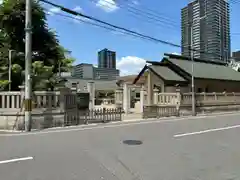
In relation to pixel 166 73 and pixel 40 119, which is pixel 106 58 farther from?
pixel 40 119

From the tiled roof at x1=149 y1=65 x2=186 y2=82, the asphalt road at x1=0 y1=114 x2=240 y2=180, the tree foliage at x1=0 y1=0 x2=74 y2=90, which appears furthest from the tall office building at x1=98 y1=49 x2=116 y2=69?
the asphalt road at x1=0 y1=114 x2=240 y2=180

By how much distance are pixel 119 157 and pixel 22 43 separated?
746 inches

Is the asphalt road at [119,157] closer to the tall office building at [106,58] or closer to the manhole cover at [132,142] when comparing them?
the manhole cover at [132,142]

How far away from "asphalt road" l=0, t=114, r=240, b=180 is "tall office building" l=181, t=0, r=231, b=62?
14329mm

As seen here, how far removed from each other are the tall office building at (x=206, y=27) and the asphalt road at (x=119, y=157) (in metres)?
14.3

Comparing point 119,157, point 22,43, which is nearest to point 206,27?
point 22,43

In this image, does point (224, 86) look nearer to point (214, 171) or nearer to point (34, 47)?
point (34, 47)

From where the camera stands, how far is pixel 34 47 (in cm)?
2586

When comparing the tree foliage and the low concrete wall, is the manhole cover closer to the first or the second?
the low concrete wall

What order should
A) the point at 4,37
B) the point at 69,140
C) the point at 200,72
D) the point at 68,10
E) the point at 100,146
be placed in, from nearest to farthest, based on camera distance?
the point at 100,146, the point at 69,140, the point at 68,10, the point at 4,37, the point at 200,72

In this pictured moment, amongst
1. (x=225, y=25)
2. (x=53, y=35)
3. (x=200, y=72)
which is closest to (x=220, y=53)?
(x=225, y=25)

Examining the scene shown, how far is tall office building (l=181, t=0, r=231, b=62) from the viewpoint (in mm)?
24355

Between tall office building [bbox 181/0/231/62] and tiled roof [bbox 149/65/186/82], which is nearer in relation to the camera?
tall office building [bbox 181/0/231/62]

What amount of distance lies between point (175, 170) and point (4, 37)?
70.6 feet
